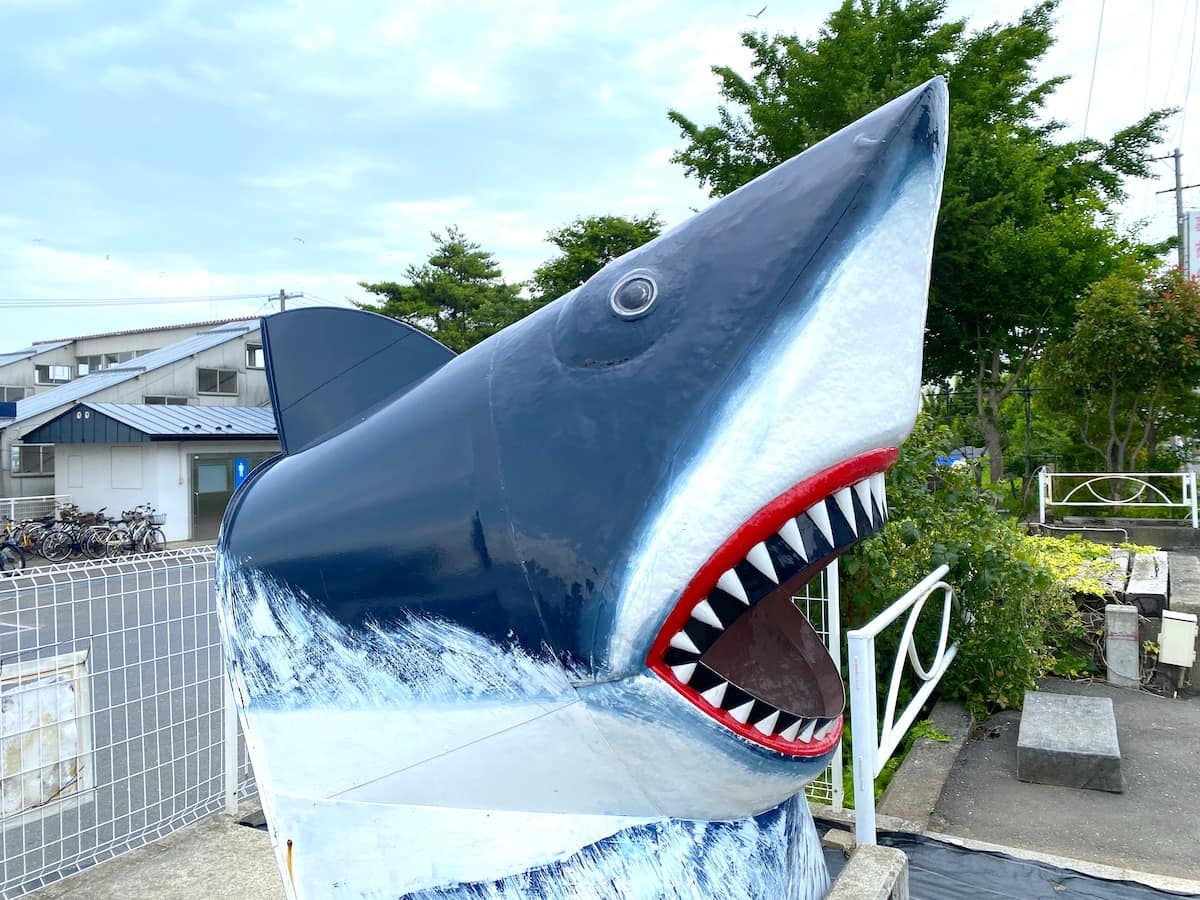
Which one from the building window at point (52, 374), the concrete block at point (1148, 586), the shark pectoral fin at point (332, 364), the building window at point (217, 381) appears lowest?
the concrete block at point (1148, 586)

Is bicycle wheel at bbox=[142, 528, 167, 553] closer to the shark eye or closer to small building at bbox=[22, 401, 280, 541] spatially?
small building at bbox=[22, 401, 280, 541]

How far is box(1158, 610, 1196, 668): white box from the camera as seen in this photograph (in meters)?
5.39

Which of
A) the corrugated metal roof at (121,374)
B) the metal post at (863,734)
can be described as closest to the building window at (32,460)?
the corrugated metal roof at (121,374)

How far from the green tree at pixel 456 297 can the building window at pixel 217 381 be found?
4166mm

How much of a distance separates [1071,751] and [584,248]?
50.0 feet

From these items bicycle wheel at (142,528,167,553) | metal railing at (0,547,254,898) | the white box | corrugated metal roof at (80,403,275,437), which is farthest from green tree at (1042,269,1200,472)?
bicycle wheel at (142,528,167,553)

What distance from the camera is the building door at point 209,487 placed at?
1702 centimetres

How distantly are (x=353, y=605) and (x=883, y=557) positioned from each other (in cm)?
353

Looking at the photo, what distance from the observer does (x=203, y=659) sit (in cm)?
633

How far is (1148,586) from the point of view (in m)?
5.96

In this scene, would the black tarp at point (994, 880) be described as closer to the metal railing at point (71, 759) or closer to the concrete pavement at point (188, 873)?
the concrete pavement at point (188, 873)

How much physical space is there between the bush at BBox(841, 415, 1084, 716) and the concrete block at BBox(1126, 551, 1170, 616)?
957 mm

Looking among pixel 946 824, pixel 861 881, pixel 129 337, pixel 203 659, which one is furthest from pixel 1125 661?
pixel 129 337

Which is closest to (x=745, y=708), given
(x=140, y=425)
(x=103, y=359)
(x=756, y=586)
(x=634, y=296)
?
(x=756, y=586)
